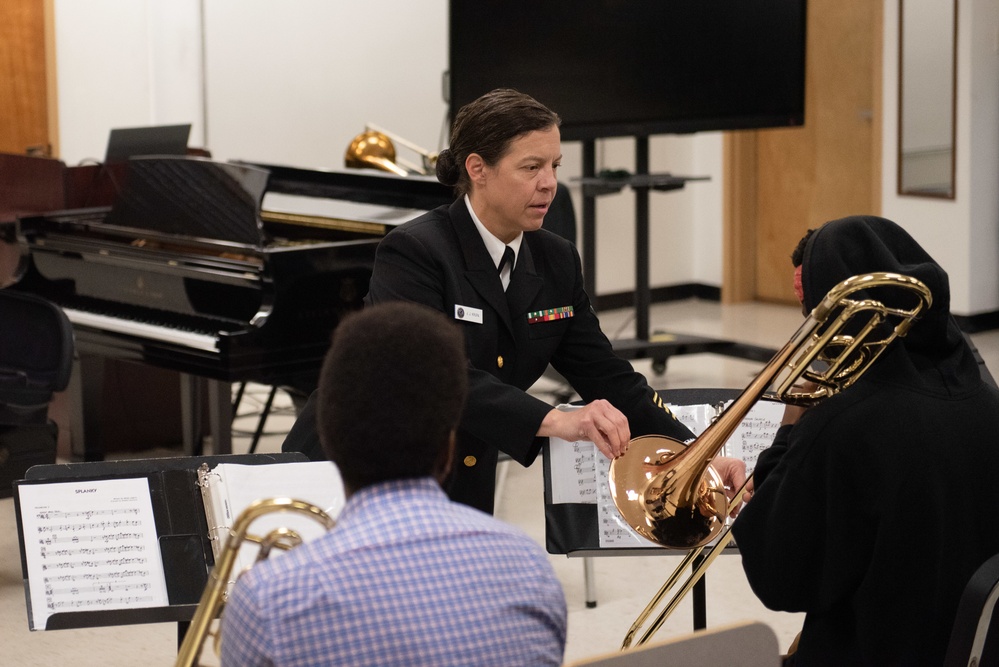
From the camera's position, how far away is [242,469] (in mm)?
2324

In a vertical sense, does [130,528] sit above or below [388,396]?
below

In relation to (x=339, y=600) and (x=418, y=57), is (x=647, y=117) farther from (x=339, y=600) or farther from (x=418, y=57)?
(x=339, y=600)

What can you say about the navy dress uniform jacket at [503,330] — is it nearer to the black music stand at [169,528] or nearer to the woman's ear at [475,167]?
the woman's ear at [475,167]

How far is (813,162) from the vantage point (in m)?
8.03

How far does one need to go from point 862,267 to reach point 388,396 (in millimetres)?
898

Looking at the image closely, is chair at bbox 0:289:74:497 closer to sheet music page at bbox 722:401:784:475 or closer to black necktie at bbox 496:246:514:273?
black necktie at bbox 496:246:514:273

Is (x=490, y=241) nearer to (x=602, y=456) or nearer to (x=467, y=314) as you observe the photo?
(x=467, y=314)

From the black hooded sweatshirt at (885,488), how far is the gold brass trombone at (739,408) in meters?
0.04

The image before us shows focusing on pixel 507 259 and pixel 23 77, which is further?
pixel 23 77

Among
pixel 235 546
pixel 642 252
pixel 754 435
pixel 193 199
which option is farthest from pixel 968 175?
pixel 235 546

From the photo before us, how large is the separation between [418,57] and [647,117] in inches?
73.6

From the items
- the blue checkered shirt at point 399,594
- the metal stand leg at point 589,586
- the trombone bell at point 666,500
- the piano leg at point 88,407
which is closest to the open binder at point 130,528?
the trombone bell at point 666,500

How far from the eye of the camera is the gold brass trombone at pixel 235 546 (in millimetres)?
1493

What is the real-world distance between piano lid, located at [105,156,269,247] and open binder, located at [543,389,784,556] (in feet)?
6.00
